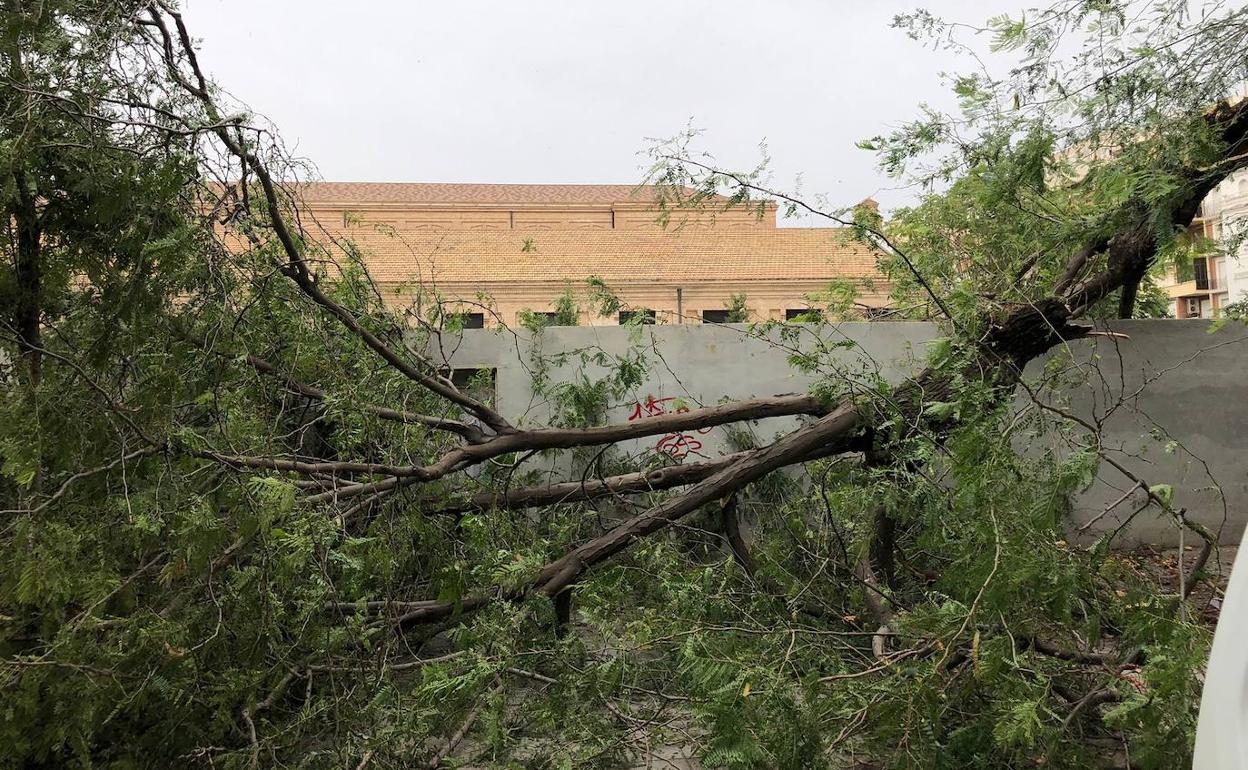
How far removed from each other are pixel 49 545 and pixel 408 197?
1735cm

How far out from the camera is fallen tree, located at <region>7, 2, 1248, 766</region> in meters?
2.45

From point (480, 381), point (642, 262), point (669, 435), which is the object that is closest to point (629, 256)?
point (642, 262)

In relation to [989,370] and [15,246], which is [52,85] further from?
[989,370]

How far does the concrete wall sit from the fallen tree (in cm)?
218

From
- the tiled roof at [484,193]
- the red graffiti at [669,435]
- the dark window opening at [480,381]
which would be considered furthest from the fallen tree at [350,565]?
the tiled roof at [484,193]

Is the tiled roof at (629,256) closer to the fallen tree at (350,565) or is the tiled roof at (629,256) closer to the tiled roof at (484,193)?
the tiled roof at (484,193)

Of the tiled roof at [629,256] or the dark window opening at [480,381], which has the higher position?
the tiled roof at [629,256]

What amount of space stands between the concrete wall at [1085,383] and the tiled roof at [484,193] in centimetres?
1318

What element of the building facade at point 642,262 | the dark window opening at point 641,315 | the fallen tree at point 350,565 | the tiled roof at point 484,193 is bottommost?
the fallen tree at point 350,565

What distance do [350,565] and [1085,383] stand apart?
509 centimetres

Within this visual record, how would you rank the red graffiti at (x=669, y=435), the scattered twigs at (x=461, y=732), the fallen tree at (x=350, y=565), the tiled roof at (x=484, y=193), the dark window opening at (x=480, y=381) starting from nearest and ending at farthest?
the fallen tree at (x=350, y=565) < the scattered twigs at (x=461, y=732) < the dark window opening at (x=480, y=381) < the red graffiti at (x=669, y=435) < the tiled roof at (x=484, y=193)

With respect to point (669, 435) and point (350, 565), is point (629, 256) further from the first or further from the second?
point (350, 565)

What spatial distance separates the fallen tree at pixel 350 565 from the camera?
8.05 feet

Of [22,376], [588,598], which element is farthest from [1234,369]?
[22,376]
